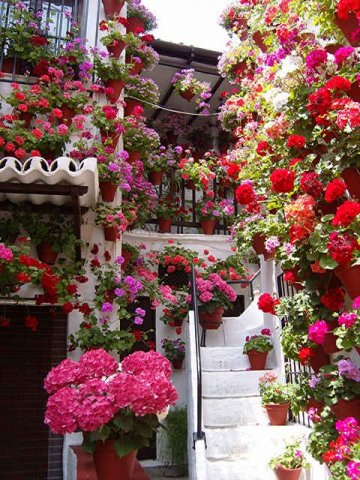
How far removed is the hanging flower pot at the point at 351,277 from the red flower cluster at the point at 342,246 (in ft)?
0.25

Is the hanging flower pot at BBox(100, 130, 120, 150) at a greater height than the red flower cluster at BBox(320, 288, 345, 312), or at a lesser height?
greater

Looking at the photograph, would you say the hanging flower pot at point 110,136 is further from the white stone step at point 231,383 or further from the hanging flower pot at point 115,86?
the white stone step at point 231,383

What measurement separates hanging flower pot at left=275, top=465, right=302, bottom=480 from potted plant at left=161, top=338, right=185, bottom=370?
10.5 ft

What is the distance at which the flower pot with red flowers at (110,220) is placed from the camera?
550 cm

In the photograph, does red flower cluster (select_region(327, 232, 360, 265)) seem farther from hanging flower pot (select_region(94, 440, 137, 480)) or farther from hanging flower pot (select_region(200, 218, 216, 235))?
hanging flower pot (select_region(200, 218, 216, 235))

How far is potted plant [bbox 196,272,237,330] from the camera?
7.16m

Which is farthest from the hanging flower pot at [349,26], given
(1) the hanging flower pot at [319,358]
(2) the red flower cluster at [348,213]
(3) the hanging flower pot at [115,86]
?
(3) the hanging flower pot at [115,86]

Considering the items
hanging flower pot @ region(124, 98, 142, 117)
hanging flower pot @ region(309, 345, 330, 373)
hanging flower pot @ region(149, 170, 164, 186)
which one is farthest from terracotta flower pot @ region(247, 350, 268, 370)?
hanging flower pot @ region(149, 170, 164, 186)

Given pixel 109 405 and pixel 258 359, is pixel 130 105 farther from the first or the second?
pixel 109 405

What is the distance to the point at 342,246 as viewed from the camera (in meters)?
3.10

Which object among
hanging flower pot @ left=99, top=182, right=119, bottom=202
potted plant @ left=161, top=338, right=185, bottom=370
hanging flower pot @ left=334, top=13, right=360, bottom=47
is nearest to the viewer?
hanging flower pot @ left=334, top=13, right=360, bottom=47

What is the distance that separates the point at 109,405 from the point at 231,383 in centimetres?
316

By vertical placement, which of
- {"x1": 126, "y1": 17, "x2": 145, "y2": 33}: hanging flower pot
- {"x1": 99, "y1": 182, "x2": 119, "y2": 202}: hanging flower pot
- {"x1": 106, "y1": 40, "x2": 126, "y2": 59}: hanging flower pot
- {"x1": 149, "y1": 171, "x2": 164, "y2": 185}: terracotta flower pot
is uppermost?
{"x1": 126, "y1": 17, "x2": 145, "y2": 33}: hanging flower pot

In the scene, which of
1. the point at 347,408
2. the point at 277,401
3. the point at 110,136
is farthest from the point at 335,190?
the point at 110,136
